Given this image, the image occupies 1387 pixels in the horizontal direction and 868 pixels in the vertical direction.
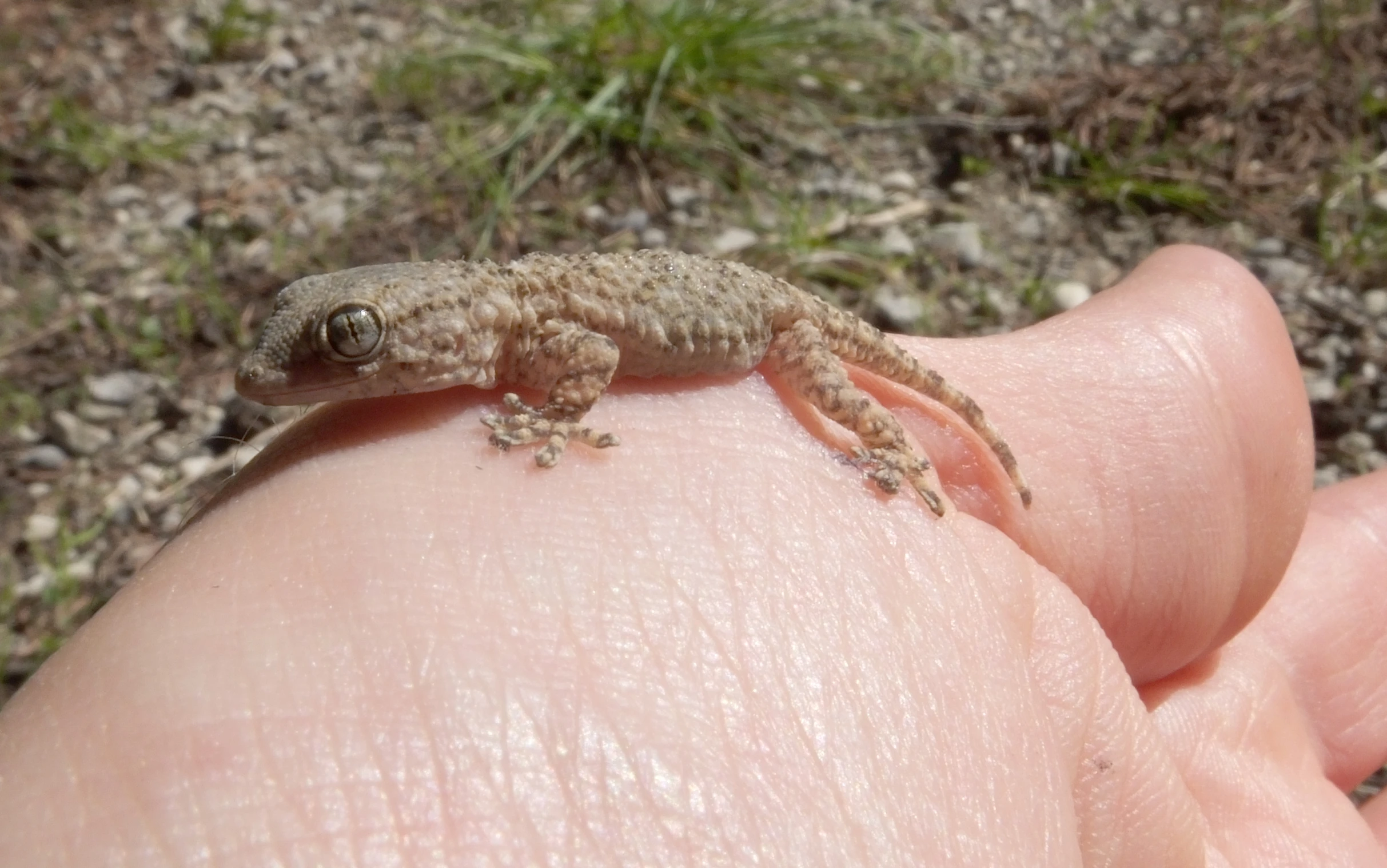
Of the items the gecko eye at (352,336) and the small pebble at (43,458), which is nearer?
the gecko eye at (352,336)

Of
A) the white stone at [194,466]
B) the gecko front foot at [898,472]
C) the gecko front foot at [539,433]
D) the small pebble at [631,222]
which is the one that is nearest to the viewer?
the gecko front foot at [539,433]

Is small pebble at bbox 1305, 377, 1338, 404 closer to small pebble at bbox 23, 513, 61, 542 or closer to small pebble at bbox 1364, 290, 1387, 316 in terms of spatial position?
small pebble at bbox 1364, 290, 1387, 316

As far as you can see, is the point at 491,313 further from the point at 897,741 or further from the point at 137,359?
the point at 137,359

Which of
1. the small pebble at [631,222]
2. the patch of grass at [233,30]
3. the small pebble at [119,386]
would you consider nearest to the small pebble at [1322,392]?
the small pebble at [631,222]

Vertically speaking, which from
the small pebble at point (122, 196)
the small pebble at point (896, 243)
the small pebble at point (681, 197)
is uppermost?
the small pebble at point (681, 197)

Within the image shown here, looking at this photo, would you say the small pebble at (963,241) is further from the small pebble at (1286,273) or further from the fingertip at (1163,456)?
the fingertip at (1163,456)

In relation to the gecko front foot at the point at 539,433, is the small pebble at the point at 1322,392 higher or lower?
lower

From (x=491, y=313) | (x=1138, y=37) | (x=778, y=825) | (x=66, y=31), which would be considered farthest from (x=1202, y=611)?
(x=66, y=31)
